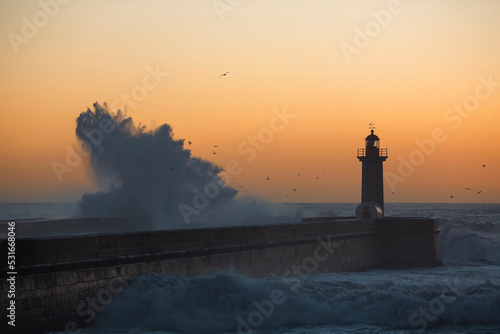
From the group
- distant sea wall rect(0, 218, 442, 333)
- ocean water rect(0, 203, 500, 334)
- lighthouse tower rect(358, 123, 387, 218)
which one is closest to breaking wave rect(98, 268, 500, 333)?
ocean water rect(0, 203, 500, 334)

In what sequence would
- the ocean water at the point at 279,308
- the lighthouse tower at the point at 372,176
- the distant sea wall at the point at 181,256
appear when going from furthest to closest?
the lighthouse tower at the point at 372,176 → the ocean water at the point at 279,308 → the distant sea wall at the point at 181,256

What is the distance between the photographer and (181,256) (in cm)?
1452

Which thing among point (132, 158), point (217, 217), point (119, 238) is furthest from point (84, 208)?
point (119, 238)

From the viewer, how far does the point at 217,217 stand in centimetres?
3525

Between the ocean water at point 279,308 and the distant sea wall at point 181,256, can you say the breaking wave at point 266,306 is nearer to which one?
the ocean water at point 279,308

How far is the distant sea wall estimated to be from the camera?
10844 millimetres

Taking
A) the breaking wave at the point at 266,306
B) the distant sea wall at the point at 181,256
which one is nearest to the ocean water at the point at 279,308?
the breaking wave at the point at 266,306

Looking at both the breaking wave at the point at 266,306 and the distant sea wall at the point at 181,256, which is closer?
the distant sea wall at the point at 181,256

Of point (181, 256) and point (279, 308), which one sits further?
point (181, 256)

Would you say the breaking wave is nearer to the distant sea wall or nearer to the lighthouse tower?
the distant sea wall

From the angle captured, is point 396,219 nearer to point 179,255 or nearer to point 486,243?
point 486,243

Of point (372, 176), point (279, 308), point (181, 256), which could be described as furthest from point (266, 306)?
point (372, 176)

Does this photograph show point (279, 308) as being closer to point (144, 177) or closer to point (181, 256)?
point (181, 256)

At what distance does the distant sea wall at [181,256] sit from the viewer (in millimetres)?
10844
